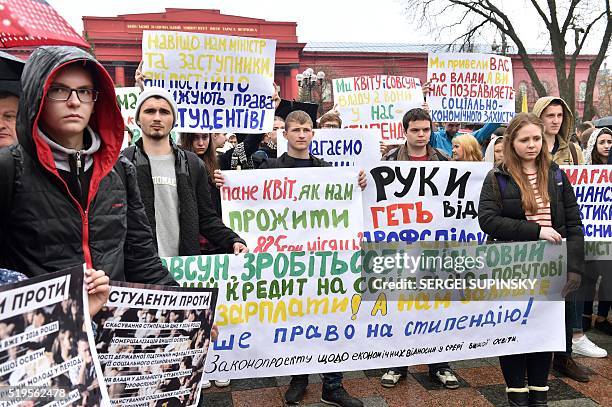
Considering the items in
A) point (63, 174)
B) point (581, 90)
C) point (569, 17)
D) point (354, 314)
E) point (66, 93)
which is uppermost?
point (581, 90)

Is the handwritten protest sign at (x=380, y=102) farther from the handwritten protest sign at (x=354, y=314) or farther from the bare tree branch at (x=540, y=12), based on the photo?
the bare tree branch at (x=540, y=12)

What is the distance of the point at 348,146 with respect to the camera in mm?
4977

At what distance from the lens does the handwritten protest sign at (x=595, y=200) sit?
4.26 metres

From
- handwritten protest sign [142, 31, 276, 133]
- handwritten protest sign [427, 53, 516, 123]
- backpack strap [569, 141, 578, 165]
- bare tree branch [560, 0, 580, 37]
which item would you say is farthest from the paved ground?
bare tree branch [560, 0, 580, 37]

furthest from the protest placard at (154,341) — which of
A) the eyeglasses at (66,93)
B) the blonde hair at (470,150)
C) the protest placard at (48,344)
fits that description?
the blonde hair at (470,150)

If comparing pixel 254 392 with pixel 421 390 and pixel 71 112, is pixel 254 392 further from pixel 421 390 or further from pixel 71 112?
pixel 71 112

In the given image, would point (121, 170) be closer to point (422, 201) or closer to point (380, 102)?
point (422, 201)

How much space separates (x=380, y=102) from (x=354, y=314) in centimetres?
399

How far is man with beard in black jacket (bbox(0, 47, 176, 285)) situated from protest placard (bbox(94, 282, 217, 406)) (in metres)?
0.15

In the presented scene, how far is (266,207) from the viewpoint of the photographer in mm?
3703

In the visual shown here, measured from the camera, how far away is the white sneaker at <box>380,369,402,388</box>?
3.67 m

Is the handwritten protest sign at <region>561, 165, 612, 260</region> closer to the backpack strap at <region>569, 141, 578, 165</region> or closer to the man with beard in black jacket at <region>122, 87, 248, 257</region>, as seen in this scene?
the backpack strap at <region>569, 141, 578, 165</region>

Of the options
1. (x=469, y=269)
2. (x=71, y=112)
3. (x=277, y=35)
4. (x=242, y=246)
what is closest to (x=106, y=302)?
(x=71, y=112)

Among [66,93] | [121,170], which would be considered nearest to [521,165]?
[121,170]
